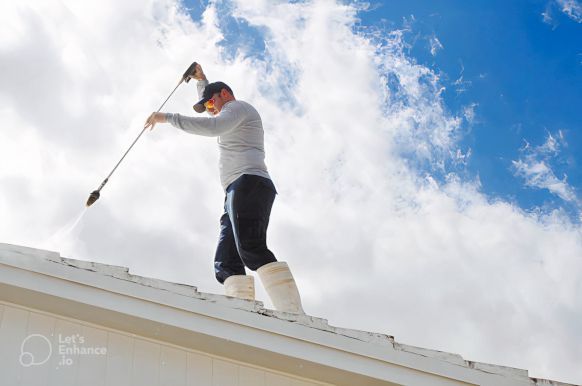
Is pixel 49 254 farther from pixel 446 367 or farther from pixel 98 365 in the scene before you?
pixel 446 367

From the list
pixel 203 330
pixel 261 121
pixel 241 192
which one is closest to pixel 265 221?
pixel 241 192

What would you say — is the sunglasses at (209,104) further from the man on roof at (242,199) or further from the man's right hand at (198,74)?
the man's right hand at (198,74)

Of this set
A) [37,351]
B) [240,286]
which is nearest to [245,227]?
[240,286]

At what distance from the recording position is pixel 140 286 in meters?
3.97

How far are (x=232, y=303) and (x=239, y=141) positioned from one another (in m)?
1.63

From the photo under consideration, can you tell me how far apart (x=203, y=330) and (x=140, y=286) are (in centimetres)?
38

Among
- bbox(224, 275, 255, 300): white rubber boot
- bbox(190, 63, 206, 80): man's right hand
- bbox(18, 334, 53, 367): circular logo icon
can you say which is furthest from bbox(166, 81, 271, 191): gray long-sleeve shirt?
bbox(18, 334, 53, 367): circular logo icon

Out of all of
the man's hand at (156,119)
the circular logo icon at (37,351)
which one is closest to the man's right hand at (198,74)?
the man's hand at (156,119)

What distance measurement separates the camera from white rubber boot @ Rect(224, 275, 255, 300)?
5184 millimetres

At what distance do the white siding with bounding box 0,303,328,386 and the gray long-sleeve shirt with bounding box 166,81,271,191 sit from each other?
1479 millimetres

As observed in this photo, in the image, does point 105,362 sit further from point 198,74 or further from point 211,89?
point 198,74

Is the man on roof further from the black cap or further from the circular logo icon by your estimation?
the circular logo icon

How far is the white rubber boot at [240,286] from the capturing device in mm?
5184

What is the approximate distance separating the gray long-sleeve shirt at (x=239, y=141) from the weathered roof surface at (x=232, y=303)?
1413 mm
